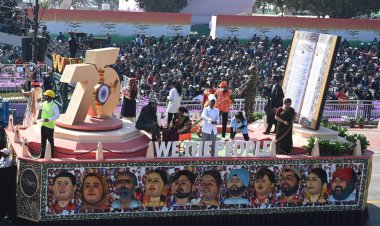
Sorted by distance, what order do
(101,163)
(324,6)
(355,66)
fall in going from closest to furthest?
1. (101,163)
2. (355,66)
3. (324,6)

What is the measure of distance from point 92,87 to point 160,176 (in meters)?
2.52

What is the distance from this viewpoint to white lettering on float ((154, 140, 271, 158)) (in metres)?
15.8

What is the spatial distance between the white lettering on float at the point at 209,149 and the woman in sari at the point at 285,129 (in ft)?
1.35

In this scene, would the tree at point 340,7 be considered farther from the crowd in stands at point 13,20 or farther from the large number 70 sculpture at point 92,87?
the large number 70 sculpture at point 92,87

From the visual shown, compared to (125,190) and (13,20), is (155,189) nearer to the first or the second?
(125,190)

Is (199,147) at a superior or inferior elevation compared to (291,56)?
inferior

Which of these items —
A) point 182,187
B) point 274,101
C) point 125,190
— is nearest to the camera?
point 125,190

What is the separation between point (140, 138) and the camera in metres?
16.7

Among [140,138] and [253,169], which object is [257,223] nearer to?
[253,169]

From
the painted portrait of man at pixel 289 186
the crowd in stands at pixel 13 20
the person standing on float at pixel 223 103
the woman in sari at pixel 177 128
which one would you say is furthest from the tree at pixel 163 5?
the painted portrait of man at pixel 289 186

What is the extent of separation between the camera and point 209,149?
52.8ft

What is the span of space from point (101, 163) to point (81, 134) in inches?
36.7

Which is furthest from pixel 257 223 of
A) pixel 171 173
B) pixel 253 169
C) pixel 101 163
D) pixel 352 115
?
pixel 352 115

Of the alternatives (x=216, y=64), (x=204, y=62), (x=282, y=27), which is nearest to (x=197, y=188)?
(x=204, y=62)
